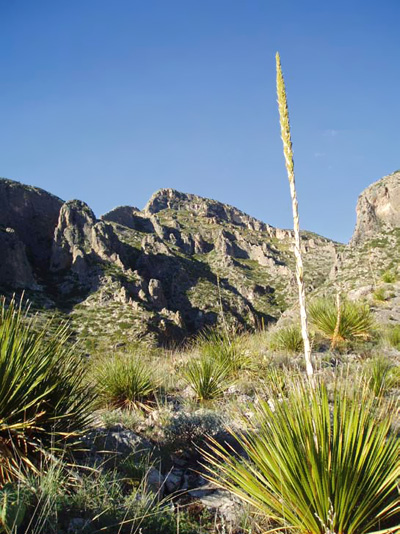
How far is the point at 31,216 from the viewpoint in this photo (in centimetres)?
8412

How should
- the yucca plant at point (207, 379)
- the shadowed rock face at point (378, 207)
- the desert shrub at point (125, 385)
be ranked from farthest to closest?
the shadowed rock face at point (378, 207)
the yucca plant at point (207, 379)
the desert shrub at point (125, 385)

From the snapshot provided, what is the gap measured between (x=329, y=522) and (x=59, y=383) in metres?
2.70

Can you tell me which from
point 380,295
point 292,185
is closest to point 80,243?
point 380,295

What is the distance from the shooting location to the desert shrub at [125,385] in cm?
544

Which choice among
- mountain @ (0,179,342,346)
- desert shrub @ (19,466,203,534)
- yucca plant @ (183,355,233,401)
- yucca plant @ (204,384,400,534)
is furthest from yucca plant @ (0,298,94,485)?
mountain @ (0,179,342,346)

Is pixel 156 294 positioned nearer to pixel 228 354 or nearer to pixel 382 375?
pixel 228 354

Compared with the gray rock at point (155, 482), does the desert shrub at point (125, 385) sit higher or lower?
higher

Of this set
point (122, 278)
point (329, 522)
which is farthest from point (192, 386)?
point (122, 278)

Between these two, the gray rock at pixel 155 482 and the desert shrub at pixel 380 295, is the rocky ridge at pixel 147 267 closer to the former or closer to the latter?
the desert shrub at pixel 380 295

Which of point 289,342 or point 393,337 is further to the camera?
point 393,337

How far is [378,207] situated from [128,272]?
181 feet

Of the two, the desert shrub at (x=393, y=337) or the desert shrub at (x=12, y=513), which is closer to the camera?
the desert shrub at (x=12, y=513)

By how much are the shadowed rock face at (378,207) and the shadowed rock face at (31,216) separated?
68.1m

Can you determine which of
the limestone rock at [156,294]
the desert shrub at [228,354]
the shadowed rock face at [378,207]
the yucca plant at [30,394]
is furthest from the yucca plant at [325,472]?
the shadowed rock face at [378,207]
